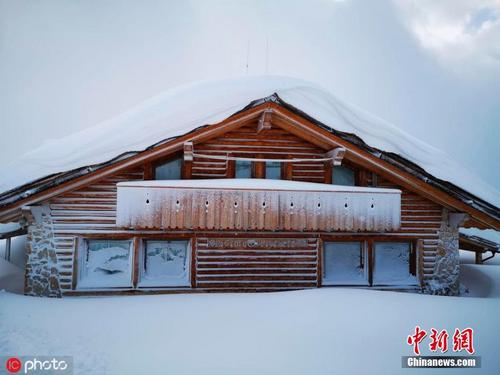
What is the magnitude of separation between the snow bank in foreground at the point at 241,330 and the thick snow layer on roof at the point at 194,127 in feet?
16.6

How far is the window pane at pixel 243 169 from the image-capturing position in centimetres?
971

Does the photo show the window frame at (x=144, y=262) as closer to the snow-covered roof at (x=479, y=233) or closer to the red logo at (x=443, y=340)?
the red logo at (x=443, y=340)

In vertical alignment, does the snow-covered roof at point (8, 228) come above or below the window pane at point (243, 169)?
below

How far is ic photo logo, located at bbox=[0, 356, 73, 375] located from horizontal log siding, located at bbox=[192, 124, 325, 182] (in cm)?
561

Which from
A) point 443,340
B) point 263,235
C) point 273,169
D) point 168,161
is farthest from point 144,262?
point 443,340

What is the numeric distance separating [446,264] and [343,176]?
4184mm

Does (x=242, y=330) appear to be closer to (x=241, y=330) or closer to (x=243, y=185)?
(x=241, y=330)

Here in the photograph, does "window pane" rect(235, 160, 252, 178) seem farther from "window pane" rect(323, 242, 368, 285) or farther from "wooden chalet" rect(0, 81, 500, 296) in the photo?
"window pane" rect(323, 242, 368, 285)

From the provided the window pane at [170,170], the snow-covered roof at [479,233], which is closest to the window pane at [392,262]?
the window pane at [170,170]

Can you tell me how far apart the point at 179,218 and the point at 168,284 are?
2.16 metres

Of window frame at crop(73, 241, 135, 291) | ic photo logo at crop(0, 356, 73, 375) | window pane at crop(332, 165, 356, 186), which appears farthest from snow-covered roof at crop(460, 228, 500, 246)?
ic photo logo at crop(0, 356, 73, 375)

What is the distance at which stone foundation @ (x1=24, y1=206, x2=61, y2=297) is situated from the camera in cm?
817

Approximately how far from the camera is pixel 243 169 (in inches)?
384

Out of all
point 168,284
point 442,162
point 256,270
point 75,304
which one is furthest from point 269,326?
point 442,162
